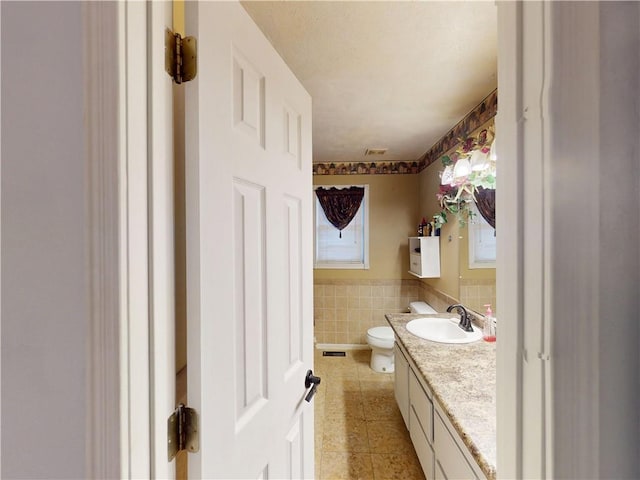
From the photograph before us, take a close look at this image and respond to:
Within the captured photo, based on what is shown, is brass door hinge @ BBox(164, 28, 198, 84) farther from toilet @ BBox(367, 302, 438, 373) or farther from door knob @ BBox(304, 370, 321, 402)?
toilet @ BBox(367, 302, 438, 373)

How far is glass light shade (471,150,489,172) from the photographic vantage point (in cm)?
187

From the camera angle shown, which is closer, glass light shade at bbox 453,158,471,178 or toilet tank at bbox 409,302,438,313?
glass light shade at bbox 453,158,471,178

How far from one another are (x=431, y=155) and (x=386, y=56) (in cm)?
182

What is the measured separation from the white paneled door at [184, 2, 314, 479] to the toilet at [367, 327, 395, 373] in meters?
1.92

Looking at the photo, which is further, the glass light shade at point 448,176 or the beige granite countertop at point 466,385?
the glass light shade at point 448,176

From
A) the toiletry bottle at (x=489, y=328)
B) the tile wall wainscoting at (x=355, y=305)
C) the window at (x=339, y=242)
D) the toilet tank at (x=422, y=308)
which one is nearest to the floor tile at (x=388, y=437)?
the toiletry bottle at (x=489, y=328)

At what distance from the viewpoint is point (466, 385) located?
49.8 inches

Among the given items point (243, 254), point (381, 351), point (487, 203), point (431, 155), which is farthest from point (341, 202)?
point (243, 254)

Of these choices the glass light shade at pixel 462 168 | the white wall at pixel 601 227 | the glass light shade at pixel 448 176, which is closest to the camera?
the white wall at pixel 601 227

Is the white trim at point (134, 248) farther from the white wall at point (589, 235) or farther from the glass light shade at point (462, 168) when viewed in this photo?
the glass light shade at point (462, 168)

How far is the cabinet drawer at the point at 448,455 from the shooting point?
106 cm

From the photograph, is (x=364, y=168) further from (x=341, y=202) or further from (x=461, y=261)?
(x=461, y=261)

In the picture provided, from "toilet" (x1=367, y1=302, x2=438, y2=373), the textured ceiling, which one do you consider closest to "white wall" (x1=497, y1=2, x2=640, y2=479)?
the textured ceiling

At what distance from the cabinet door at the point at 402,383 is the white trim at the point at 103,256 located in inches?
69.3
